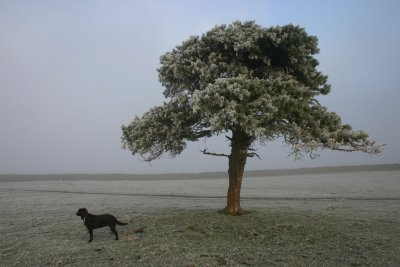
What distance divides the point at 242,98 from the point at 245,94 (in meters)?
0.30

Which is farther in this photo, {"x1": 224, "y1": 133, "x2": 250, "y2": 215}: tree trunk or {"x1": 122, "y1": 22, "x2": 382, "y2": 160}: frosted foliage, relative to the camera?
{"x1": 224, "y1": 133, "x2": 250, "y2": 215}: tree trunk

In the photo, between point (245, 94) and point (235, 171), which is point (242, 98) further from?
point (235, 171)

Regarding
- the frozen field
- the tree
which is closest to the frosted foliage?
the tree

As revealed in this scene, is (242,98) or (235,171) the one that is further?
(235,171)

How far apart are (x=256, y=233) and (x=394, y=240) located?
6.98 metres

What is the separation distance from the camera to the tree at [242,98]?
21125mm

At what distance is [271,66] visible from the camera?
25203 millimetres

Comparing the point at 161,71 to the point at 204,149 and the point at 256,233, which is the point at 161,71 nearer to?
the point at 204,149

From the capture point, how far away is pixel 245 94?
20.6 metres

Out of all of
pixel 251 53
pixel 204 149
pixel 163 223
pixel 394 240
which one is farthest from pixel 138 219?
pixel 394 240

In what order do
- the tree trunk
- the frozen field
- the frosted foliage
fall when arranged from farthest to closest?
the tree trunk < the frosted foliage < the frozen field

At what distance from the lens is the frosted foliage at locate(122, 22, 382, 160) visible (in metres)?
21.1

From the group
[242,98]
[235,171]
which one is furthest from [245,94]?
[235,171]

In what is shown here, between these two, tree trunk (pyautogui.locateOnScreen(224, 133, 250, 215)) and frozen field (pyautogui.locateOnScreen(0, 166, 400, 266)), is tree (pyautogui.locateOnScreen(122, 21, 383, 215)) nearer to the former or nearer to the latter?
tree trunk (pyautogui.locateOnScreen(224, 133, 250, 215))
